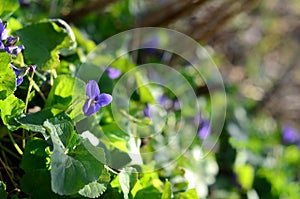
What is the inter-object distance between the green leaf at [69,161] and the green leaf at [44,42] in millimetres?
220

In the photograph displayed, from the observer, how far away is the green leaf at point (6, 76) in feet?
2.98

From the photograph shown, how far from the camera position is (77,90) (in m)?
1.03

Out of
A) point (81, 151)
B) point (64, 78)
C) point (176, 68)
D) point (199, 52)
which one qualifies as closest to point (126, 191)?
point (81, 151)

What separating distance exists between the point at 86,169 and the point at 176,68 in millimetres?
1094

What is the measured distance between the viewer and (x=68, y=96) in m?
1.07

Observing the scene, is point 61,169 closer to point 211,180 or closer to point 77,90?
point 77,90

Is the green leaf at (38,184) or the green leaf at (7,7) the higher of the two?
the green leaf at (7,7)

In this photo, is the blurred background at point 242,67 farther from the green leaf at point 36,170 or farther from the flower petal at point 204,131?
the green leaf at point 36,170

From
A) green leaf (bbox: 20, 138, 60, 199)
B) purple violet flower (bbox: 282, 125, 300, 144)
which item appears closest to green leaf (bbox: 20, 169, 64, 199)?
green leaf (bbox: 20, 138, 60, 199)

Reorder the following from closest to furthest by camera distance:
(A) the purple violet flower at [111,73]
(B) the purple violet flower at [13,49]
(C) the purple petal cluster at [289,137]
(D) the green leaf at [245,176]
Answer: (B) the purple violet flower at [13,49], (A) the purple violet flower at [111,73], (D) the green leaf at [245,176], (C) the purple petal cluster at [289,137]

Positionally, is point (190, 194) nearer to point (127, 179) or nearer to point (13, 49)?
point (127, 179)

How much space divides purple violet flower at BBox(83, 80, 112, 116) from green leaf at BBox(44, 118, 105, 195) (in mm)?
63

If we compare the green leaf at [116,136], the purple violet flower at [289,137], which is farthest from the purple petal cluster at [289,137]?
the green leaf at [116,136]

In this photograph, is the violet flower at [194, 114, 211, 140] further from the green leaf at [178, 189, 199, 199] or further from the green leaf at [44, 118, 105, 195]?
the green leaf at [44, 118, 105, 195]
